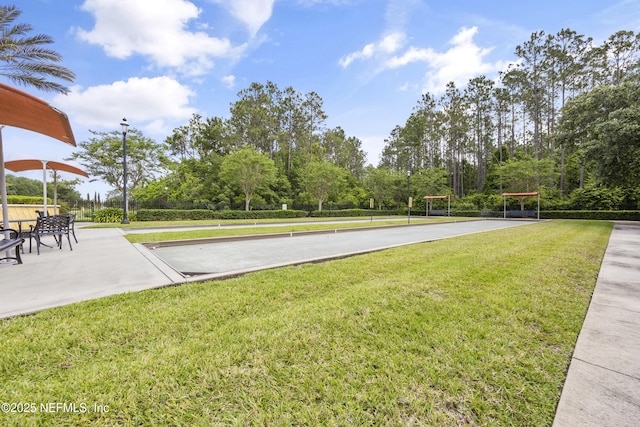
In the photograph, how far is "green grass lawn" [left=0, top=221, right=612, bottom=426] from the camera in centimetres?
144

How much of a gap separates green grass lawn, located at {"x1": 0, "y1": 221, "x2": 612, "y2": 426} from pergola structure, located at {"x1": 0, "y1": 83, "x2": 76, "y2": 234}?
10.1 ft

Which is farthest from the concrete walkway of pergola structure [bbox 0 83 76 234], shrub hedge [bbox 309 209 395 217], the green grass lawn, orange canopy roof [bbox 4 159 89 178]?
shrub hedge [bbox 309 209 395 217]

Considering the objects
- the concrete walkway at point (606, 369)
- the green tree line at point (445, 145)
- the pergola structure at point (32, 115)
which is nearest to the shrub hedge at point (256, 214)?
the green tree line at point (445, 145)

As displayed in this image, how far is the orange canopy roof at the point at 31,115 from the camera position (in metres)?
3.57

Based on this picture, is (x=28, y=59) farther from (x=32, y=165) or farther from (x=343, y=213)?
(x=343, y=213)

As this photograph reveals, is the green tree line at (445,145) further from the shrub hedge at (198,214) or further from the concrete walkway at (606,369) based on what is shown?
the concrete walkway at (606,369)

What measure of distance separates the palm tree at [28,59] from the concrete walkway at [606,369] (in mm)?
15492

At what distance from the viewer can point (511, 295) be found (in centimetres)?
312

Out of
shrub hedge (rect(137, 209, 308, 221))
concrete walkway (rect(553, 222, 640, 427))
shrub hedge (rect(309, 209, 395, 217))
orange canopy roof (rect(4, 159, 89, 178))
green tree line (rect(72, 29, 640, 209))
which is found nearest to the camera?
concrete walkway (rect(553, 222, 640, 427))

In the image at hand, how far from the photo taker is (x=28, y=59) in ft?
33.9

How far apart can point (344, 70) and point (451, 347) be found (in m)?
21.7

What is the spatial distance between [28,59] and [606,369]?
17.4 metres

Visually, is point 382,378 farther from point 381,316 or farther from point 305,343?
point 381,316

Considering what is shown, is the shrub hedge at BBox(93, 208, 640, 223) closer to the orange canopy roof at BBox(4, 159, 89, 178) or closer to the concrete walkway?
the orange canopy roof at BBox(4, 159, 89, 178)
